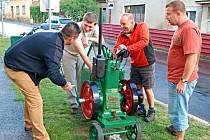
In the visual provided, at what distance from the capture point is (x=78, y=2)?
39.2m

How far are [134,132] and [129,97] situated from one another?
0.50 meters

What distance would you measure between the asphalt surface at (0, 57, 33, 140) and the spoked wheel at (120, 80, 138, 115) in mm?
1405

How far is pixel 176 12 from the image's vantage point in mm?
3814

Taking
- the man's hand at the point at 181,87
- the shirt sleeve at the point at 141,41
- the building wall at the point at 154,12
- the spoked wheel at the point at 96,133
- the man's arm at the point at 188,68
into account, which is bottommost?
the spoked wheel at the point at 96,133

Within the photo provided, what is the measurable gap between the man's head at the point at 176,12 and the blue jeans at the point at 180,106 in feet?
2.65

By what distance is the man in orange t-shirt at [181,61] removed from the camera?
3.71 m

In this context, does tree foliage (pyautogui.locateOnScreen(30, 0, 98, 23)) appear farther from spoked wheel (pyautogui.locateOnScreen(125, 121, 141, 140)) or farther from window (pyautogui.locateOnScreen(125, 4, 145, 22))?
spoked wheel (pyautogui.locateOnScreen(125, 121, 141, 140))

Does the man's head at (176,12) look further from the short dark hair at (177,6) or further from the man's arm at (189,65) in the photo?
the man's arm at (189,65)

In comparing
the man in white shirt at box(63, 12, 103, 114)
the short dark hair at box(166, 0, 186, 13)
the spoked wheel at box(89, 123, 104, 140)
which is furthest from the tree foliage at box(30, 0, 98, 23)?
the short dark hair at box(166, 0, 186, 13)

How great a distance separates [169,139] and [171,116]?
461 millimetres

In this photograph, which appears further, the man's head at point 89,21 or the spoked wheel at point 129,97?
the man's head at point 89,21

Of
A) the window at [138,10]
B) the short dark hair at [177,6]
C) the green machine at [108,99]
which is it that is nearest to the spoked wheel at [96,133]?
the green machine at [108,99]

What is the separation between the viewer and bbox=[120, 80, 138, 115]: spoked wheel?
440cm

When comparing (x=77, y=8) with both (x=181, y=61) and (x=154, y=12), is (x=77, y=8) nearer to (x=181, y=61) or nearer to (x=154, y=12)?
(x=154, y=12)
